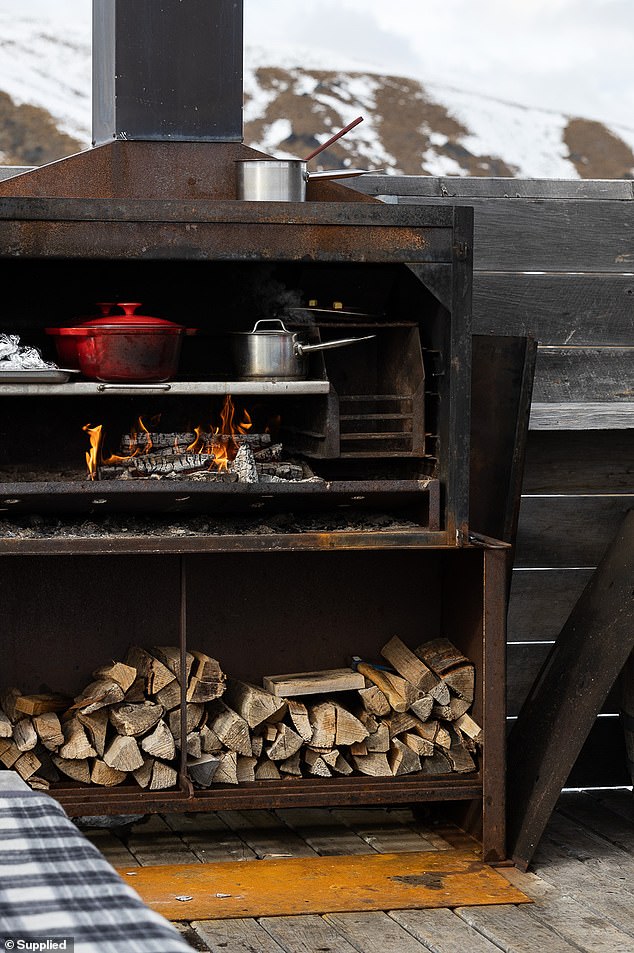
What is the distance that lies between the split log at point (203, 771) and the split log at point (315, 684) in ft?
0.79

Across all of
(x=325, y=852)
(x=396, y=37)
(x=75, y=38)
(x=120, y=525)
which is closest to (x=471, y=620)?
(x=325, y=852)

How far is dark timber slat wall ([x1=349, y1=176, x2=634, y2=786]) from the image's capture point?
3480 mm

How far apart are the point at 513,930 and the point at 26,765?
1161mm

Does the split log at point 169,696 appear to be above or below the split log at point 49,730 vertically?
above

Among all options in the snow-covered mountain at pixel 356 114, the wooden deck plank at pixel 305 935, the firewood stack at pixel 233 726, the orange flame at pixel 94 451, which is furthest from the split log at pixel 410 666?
the snow-covered mountain at pixel 356 114

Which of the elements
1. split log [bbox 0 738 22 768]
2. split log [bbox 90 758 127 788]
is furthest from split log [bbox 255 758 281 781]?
split log [bbox 0 738 22 768]

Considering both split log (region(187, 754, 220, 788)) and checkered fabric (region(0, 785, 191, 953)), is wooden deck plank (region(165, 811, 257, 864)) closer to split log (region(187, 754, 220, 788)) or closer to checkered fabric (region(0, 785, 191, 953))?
split log (region(187, 754, 220, 788))

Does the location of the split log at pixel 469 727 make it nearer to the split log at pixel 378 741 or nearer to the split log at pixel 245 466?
the split log at pixel 378 741

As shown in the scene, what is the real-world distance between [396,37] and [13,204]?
101ft

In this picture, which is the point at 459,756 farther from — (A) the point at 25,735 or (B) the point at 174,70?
(B) the point at 174,70

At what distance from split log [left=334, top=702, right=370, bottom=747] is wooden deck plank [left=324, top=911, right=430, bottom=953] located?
0.46 metres

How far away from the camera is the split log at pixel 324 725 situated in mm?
2924

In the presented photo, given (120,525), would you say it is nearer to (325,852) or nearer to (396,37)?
(325,852)

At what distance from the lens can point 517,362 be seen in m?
3.19
